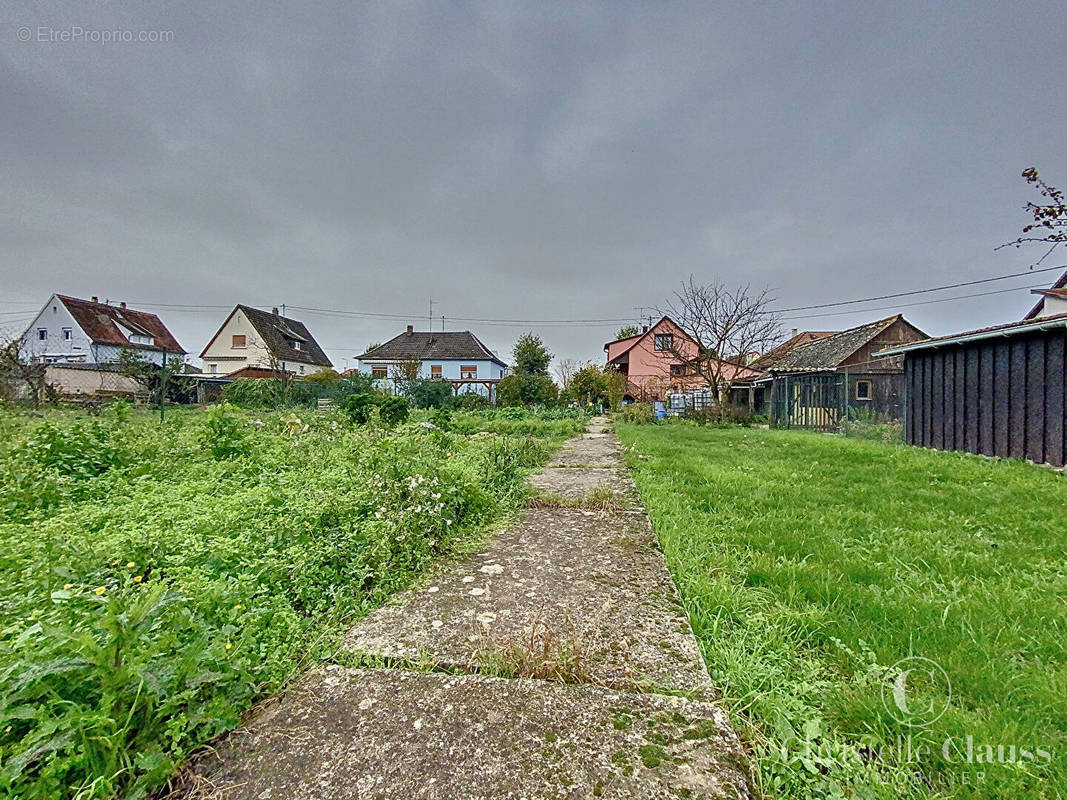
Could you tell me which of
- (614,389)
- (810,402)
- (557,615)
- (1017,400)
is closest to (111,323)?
(614,389)

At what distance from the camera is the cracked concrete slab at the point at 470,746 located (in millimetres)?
809

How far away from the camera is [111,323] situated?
27531 mm

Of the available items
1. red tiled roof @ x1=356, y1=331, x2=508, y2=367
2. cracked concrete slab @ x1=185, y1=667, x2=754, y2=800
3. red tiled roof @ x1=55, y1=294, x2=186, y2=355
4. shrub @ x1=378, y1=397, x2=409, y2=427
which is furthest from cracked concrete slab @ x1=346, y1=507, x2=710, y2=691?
red tiled roof @ x1=356, y1=331, x2=508, y2=367

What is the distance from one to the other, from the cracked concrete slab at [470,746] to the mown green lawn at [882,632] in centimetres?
17

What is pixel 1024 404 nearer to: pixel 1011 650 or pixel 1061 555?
pixel 1061 555

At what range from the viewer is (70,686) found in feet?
2.96

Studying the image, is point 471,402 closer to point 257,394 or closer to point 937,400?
point 257,394

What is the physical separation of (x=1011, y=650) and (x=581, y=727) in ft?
5.13

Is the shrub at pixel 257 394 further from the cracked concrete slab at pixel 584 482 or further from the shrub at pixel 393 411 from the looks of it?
the cracked concrete slab at pixel 584 482

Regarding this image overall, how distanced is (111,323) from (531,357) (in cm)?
2766

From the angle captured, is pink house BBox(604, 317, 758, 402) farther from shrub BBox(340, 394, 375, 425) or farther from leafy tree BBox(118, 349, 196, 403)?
leafy tree BBox(118, 349, 196, 403)

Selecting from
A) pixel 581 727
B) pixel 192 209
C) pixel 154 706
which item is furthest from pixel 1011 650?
pixel 192 209

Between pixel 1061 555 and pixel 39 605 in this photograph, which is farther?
pixel 1061 555

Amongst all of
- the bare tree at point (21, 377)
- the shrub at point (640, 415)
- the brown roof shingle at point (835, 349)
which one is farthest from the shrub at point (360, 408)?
the brown roof shingle at point (835, 349)
